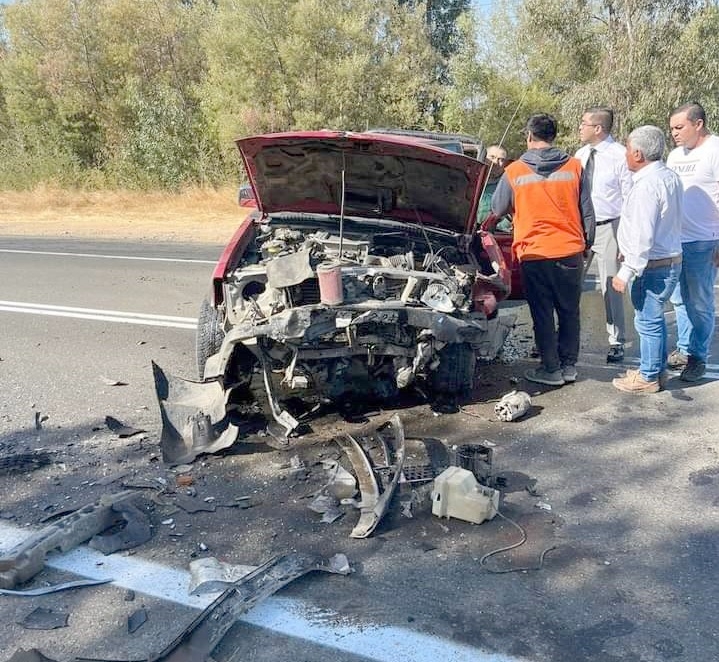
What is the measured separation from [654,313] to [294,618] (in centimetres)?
352

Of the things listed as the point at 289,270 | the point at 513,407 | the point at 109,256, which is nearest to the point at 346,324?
the point at 289,270

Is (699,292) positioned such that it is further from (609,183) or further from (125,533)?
(125,533)

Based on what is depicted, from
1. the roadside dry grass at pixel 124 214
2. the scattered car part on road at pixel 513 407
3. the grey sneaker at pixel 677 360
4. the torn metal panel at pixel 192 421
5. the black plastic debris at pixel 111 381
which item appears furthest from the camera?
the roadside dry grass at pixel 124 214

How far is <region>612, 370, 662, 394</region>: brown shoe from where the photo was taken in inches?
198

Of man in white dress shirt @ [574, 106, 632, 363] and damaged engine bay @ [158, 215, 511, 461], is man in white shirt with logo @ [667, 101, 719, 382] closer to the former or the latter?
man in white dress shirt @ [574, 106, 632, 363]

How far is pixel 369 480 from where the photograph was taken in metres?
3.61

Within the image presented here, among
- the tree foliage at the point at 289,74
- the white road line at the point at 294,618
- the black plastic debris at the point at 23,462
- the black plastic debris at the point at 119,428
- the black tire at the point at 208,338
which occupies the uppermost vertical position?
the tree foliage at the point at 289,74

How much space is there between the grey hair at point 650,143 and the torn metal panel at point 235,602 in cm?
348

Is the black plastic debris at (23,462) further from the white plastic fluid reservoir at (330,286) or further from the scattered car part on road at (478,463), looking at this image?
the scattered car part on road at (478,463)

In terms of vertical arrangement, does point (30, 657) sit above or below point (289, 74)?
below

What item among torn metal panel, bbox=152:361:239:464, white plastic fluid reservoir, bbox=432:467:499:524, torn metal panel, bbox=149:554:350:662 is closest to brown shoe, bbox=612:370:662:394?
white plastic fluid reservoir, bbox=432:467:499:524

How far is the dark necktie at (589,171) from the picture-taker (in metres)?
5.03

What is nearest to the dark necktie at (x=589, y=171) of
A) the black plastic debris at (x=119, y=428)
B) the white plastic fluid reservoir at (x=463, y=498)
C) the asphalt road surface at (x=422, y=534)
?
the asphalt road surface at (x=422, y=534)

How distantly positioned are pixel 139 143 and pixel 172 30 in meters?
4.63
